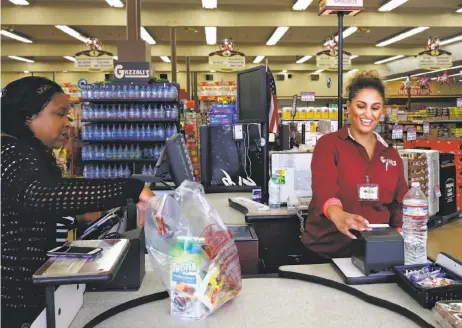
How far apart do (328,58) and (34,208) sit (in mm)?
13519

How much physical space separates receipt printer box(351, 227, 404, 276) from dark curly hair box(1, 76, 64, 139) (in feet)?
4.29

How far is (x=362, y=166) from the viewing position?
7.75 ft

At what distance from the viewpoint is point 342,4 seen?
9.17ft

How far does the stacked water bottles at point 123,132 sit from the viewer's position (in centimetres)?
689

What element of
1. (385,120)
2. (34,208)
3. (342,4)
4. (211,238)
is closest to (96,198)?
(34,208)

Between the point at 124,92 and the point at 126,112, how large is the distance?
0.31m

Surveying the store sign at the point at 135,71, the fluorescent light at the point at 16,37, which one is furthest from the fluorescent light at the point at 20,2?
the store sign at the point at 135,71

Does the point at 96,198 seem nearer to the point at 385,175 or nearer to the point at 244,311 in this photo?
the point at 244,311

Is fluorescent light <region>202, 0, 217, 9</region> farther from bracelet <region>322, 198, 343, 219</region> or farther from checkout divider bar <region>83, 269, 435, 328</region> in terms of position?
checkout divider bar <region>83, 269, 435, 328</region>

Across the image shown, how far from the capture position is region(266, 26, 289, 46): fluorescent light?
1409cm

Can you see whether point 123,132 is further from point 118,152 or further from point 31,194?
point 31,194

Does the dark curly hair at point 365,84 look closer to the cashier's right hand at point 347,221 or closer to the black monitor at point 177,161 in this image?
the cashier's right hand at point 347,221

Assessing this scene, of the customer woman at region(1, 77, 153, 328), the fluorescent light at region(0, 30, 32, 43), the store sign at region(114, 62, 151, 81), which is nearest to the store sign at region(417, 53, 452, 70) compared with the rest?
the store sign at region(114, 62, 151, 81)

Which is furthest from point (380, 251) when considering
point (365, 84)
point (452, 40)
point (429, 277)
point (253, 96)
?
point (452, 40)
